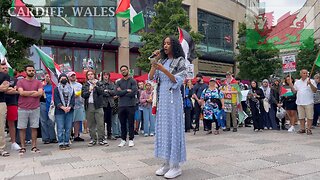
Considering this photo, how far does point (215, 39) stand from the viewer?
37156 millimetres

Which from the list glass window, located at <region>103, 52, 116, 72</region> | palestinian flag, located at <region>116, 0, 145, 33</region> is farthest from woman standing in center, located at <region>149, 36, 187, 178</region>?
glass window, located at <region>103, 52, 116, 72</region>

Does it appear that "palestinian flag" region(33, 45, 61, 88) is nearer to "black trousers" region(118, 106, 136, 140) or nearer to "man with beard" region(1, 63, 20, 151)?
"man with beard" region(1, 63, 20, 151)

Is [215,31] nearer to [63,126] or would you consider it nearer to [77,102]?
[77,102]

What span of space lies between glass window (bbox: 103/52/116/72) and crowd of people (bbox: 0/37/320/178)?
634 inches

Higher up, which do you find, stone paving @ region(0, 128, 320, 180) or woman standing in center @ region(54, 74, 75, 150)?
woman standing in center @ region(54, 74, 75, 150)

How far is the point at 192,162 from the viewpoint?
19.4 ft

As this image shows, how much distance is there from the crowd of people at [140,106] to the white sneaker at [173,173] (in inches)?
0.6

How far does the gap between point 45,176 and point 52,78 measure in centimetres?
373

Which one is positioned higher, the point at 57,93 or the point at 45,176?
the point at 57,93

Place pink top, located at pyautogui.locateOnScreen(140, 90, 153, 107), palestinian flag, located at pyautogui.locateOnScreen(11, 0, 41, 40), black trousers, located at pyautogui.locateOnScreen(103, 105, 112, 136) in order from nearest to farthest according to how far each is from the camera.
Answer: black trousers, located at pyautogui.locateOnScreen(103, 105, 112, 136) < palestinian flag, located at pyautogui.locateOnScreen(11, 0, 41, 40) < pink top, located at pyautogui.locateOnScreen(140, 90, 153, 107)

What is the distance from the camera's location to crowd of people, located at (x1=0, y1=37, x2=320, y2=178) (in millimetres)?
5008

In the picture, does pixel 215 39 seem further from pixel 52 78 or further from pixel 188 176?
pixel 188 176

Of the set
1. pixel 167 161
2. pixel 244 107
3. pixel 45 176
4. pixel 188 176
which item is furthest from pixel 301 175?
pixel 244 107

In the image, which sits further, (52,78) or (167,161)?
(52,78)
